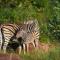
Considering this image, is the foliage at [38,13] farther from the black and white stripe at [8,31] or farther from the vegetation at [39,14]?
the black and white stripe at [8,31]

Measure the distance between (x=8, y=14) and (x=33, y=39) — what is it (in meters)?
1.85

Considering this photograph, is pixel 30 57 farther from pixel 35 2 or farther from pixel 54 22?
pixel 35 2

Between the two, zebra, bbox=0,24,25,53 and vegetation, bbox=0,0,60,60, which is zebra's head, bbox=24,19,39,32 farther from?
vegetation, bbox=0,0,60,60

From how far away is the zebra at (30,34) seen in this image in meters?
13.5

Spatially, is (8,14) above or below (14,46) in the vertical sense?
above

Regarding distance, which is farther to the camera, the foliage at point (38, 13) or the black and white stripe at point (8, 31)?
the foliage at point (38, 13)

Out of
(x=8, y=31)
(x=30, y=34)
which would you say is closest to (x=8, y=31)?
(x=8, y=31)

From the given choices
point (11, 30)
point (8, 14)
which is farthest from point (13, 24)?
point (8, 14)

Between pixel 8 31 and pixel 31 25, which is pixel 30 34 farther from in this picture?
pixel 8 31

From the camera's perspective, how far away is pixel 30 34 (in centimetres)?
1369

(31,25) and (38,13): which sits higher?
(38,13)

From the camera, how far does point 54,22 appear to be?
599 inches

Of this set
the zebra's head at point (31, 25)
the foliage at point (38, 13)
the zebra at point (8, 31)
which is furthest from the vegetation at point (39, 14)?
the zebra at point (8, 31)

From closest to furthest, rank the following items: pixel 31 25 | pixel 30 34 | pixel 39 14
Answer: pixel 30 34
pixel 31 25
pixel 39 14
